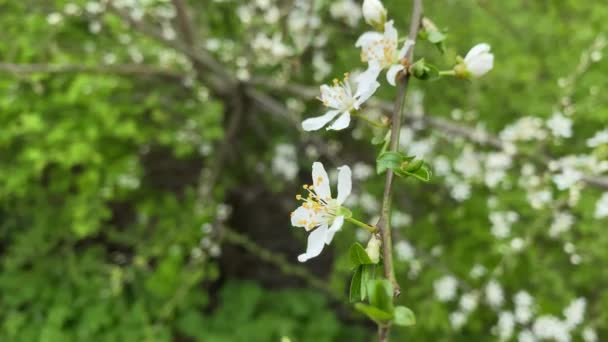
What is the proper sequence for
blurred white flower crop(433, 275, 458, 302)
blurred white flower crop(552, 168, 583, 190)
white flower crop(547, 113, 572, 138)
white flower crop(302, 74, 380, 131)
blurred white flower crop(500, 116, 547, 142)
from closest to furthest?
white flower crop(302, 74, 380, 131), blurred white flower crop(552, 168, 583, 190), white flower crop(547, 113, 572, 138), blurred white flower crop(500, 116, 547, 142), blurred white flower crop(433, 275, 458, 302)

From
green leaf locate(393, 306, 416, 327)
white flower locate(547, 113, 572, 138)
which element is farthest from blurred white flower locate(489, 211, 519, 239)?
green leaf locate(393, 306, 416, 327)

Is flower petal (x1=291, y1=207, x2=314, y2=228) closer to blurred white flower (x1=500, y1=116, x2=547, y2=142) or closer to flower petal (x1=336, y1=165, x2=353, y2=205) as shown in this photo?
flower petal (x1=336, y1=165, x2=353, y2=205)

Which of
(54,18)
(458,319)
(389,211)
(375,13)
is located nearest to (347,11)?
(54,18)

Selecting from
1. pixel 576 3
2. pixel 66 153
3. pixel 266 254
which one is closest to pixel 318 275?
pixel 266 254

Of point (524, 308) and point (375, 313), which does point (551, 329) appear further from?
point (375, 313)

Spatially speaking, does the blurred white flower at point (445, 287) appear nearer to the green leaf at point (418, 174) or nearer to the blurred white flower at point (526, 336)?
the blurred white flower at point (526, 336)

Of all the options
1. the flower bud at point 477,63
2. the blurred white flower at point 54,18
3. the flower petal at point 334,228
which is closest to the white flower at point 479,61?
the flower bud at point 477,63
